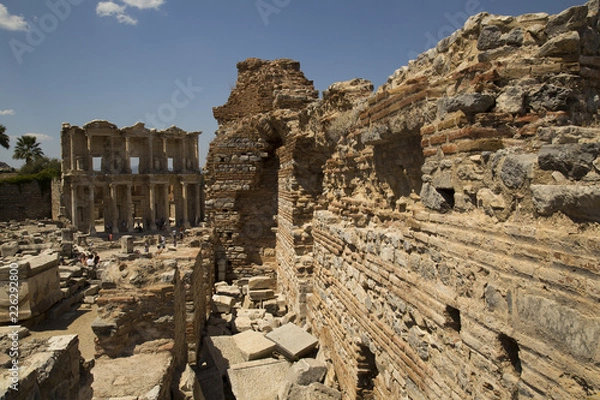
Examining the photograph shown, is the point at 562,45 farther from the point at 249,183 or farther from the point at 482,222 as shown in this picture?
the point at 249,183

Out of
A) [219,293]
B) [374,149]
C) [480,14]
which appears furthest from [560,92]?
[219,293]

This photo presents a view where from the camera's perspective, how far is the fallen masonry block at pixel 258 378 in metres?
5.91

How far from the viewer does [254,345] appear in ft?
22.8

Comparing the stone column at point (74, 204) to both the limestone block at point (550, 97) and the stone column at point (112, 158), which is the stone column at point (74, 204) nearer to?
the stone column at point (112, 158)

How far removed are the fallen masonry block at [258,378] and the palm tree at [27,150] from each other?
5309cm

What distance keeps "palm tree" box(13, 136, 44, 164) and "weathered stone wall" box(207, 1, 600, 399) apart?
54730 millimetres

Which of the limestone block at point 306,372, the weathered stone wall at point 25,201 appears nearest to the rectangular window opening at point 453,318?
the limestone block at point 306,372

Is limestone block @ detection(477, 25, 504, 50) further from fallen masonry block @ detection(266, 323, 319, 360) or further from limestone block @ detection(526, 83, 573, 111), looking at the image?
fallen masonry block @ detection(266, 323, 319, 360)

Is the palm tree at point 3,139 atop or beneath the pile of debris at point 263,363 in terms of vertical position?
atop

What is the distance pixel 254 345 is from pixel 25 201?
42097 millimetres

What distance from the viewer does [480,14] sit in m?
3.14

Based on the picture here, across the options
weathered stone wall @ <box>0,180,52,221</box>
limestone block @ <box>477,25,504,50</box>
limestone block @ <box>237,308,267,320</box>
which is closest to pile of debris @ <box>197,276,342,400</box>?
limestone block @ <box>237,308,267,320</box>

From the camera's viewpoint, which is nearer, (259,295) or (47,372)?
(47,372)

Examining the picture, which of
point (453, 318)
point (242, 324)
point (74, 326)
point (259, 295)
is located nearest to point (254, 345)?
point (242, 324)
